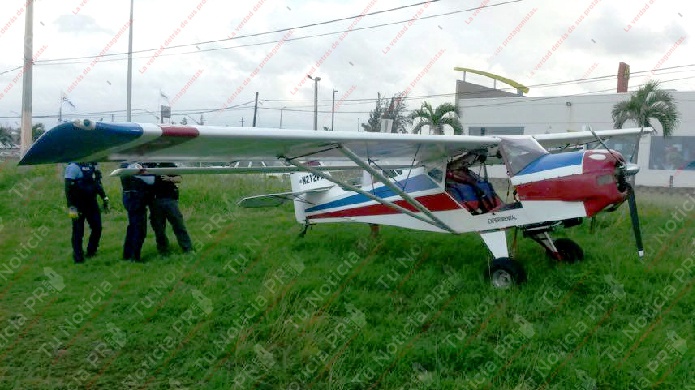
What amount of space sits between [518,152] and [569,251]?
59.7 inches

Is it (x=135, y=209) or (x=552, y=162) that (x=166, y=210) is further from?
(x=552, y=162)

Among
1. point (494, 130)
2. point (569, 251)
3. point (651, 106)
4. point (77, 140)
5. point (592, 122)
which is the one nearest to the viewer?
point (77, 140)

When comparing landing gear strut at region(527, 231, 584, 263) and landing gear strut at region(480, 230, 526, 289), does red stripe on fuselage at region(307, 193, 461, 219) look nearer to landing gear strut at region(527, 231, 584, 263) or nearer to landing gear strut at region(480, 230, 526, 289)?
landing gear strut at region(480, 230, 526, 289)

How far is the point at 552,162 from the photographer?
228 inches

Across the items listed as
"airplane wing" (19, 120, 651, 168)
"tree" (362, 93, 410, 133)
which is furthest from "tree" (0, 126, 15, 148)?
"airplane wing" (19, 120, 651, 168)

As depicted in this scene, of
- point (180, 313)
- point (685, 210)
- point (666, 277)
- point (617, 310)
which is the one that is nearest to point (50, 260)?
point (180, 313)

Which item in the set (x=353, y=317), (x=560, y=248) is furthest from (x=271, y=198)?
(x=560, y=248)

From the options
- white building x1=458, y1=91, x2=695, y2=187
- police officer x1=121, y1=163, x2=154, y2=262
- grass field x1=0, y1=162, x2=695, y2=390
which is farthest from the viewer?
white building x1=458, y1=91, x2=695, y2=187

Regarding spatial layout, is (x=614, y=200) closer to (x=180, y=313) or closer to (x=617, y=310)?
(x=617, y=310)

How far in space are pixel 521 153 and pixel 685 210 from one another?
5183mm

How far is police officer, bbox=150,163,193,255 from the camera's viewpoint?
7.84 meters

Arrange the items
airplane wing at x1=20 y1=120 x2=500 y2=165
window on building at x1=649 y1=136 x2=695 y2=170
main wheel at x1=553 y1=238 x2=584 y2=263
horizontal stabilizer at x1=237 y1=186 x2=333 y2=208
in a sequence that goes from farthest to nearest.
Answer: window on building at x1=649 y1=136 x2=695 y2=170, horizontal stabilizer at x1=237 y1=186 x2=333 y2=208, main wheel at x1=553 y1=238 x2=584 y2=263, airplane wing at x1=20 y1=120 x2=500 y2=165

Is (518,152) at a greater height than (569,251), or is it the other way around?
(518,152)

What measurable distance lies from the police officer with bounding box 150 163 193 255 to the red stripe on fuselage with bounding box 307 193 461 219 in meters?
2.28
